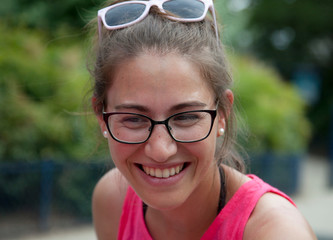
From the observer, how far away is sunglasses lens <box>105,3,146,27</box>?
1.65 metres

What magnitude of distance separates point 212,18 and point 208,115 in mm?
440

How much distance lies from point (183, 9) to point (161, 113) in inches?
17.1

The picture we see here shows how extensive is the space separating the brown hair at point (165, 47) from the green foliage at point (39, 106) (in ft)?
10.6

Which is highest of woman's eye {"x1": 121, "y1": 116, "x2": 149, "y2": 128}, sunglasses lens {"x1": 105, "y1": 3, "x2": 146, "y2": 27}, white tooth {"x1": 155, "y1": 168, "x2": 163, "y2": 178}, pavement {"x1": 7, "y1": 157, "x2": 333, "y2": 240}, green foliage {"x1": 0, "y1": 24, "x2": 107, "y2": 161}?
sunglasses lens {"x1": 105, "y1": 3, "x2": 146, "y2": 27}

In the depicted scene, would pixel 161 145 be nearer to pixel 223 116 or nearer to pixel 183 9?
pixel 223 116

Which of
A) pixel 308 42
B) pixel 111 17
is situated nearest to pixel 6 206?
pixel 111 17

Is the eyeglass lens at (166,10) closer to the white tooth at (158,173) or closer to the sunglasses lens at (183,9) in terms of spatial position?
the sunglasses lens at (183,9)

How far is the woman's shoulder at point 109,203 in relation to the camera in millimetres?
2152

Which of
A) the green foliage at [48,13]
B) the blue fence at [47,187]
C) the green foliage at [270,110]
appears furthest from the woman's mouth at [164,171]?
the green foliage at [48,13]

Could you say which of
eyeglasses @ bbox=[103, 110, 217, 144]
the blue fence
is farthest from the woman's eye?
the blue fence

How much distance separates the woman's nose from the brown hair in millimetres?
271

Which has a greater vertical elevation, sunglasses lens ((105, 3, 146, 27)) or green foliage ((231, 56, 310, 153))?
sunglasses lens ((105, 3, 146, 27))

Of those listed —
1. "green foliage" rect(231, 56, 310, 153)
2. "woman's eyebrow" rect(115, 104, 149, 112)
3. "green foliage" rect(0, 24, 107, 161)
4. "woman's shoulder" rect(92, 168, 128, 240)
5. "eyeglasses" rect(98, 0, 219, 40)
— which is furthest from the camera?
"green foliage" rect(231, 56, 310, 153)

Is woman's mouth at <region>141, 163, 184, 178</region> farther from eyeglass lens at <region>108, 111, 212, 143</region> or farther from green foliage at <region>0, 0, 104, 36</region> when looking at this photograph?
green foliage at <region>0, 0, 104, 36</region>
